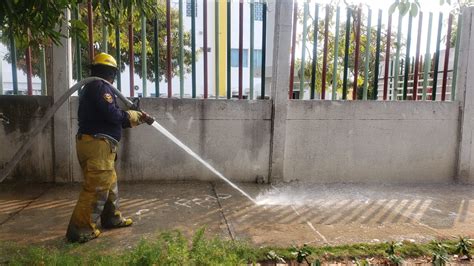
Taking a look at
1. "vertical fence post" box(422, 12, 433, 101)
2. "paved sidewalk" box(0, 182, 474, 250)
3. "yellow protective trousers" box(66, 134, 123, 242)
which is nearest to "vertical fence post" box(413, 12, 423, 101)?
"vertical fence post" box(422, 12, 433, 101)

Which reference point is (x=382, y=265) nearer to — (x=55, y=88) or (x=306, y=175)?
(x=306, y=175)

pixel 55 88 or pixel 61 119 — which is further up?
pixel 55 88

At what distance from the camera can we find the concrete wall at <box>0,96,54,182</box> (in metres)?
5.25

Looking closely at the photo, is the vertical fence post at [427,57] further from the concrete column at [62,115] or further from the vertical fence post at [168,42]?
the concrete column at [62,115]

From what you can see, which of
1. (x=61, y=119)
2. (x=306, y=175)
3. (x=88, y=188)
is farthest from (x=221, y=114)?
(x=88, y=188)

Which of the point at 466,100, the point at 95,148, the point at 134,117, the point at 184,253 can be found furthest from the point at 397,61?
the point at 184,253

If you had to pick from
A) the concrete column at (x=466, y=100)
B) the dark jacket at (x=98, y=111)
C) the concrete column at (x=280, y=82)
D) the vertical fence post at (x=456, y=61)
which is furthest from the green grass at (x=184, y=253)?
the vertical fence post at (x=456, y=61)

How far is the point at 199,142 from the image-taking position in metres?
5.66

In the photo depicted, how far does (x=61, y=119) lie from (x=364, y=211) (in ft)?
13.2

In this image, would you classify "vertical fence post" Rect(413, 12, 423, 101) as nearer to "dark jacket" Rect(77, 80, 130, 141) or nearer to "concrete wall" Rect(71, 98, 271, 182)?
"concrete wall" Rect(71, 98, 271, 182)

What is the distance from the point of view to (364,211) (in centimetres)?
472

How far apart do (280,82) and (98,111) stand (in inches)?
112

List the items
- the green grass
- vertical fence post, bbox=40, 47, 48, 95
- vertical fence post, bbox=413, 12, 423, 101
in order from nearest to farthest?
the green grass → vertical fence post, bbox=40, 47, 48, 95 → vertical fence post, bbox=413, 12, 423, 101

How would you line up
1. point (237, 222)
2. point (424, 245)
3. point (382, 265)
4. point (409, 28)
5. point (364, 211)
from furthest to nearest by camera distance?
1. point (409, 28)
2. point (364, 211)
3. point (237, 222)
4. point (424, 245)
5. point (382, 265)
